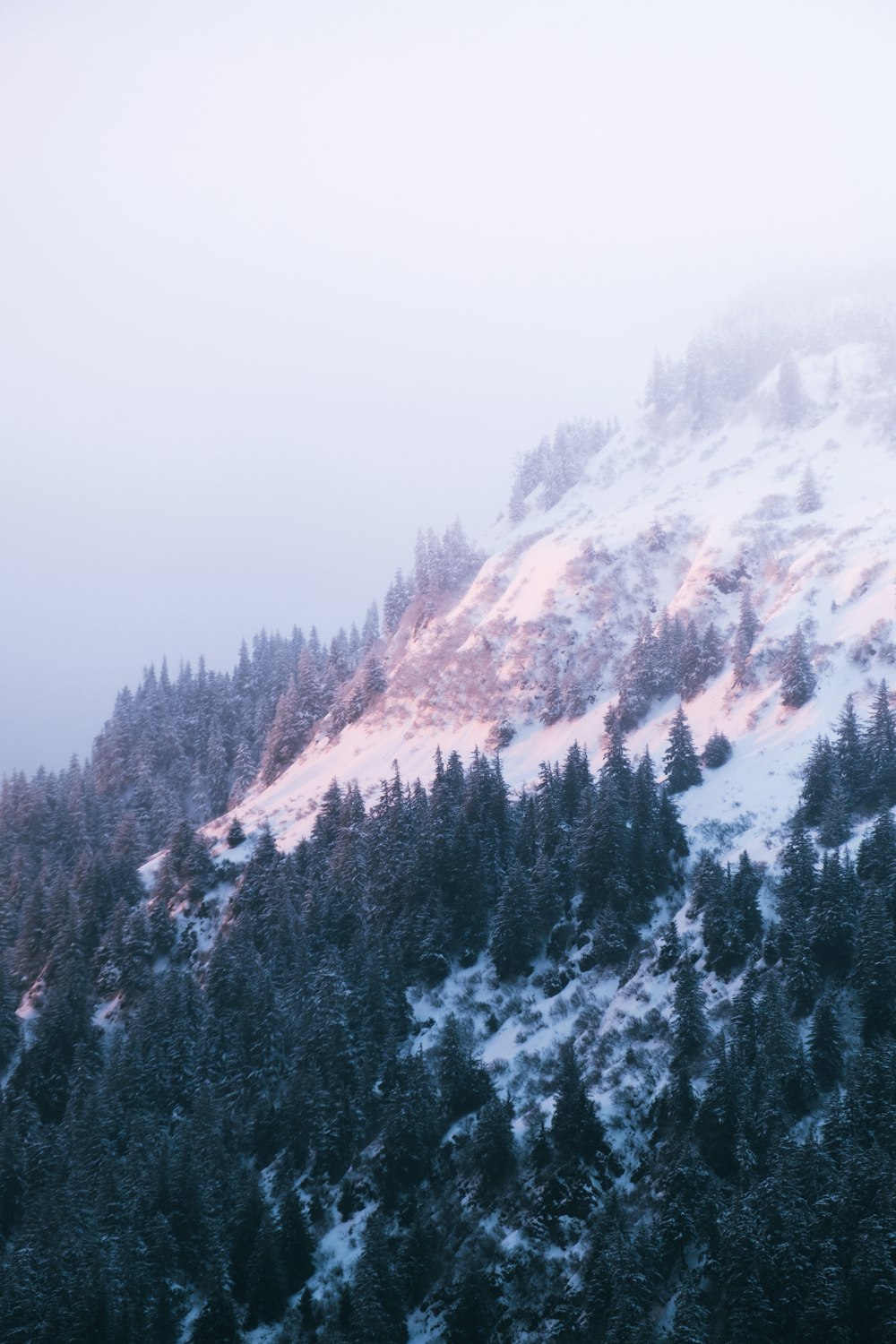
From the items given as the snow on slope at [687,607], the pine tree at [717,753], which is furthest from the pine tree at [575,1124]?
the pine tree at [717,753]

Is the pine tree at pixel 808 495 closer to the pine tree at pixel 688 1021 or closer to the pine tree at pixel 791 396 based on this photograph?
the pine tree at pixel 791 396

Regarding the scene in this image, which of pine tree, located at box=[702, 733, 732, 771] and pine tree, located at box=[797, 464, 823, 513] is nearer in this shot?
pine tree, located at box=[702, 733, 732, 771]

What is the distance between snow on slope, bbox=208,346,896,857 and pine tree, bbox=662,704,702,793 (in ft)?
4.83

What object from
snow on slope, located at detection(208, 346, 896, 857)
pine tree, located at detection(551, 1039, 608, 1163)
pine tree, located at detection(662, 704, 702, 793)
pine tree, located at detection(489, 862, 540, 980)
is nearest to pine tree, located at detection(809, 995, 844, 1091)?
pine tree, located at detection(551, 1039, 608, 1163)

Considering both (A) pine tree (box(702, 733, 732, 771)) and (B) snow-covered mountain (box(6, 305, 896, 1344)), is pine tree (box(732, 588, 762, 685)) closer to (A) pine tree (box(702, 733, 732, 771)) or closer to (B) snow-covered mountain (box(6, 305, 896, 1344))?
(B) snow-covered mountain (box(6, 305, 896, 1344))

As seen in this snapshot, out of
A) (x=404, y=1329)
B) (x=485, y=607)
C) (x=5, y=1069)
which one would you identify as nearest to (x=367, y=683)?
(x=485, y=607)

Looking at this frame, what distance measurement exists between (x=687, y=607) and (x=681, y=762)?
34595 mm

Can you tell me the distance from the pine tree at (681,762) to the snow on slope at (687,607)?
1472 mm

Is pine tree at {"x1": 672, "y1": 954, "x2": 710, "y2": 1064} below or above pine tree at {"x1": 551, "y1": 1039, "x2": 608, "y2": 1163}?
above

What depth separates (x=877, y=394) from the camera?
150125 mm

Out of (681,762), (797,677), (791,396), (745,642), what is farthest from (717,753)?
(791,396)

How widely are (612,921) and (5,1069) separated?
5617cm

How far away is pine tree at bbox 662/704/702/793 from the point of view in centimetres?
8775

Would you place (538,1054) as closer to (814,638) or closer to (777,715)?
(777,715)
